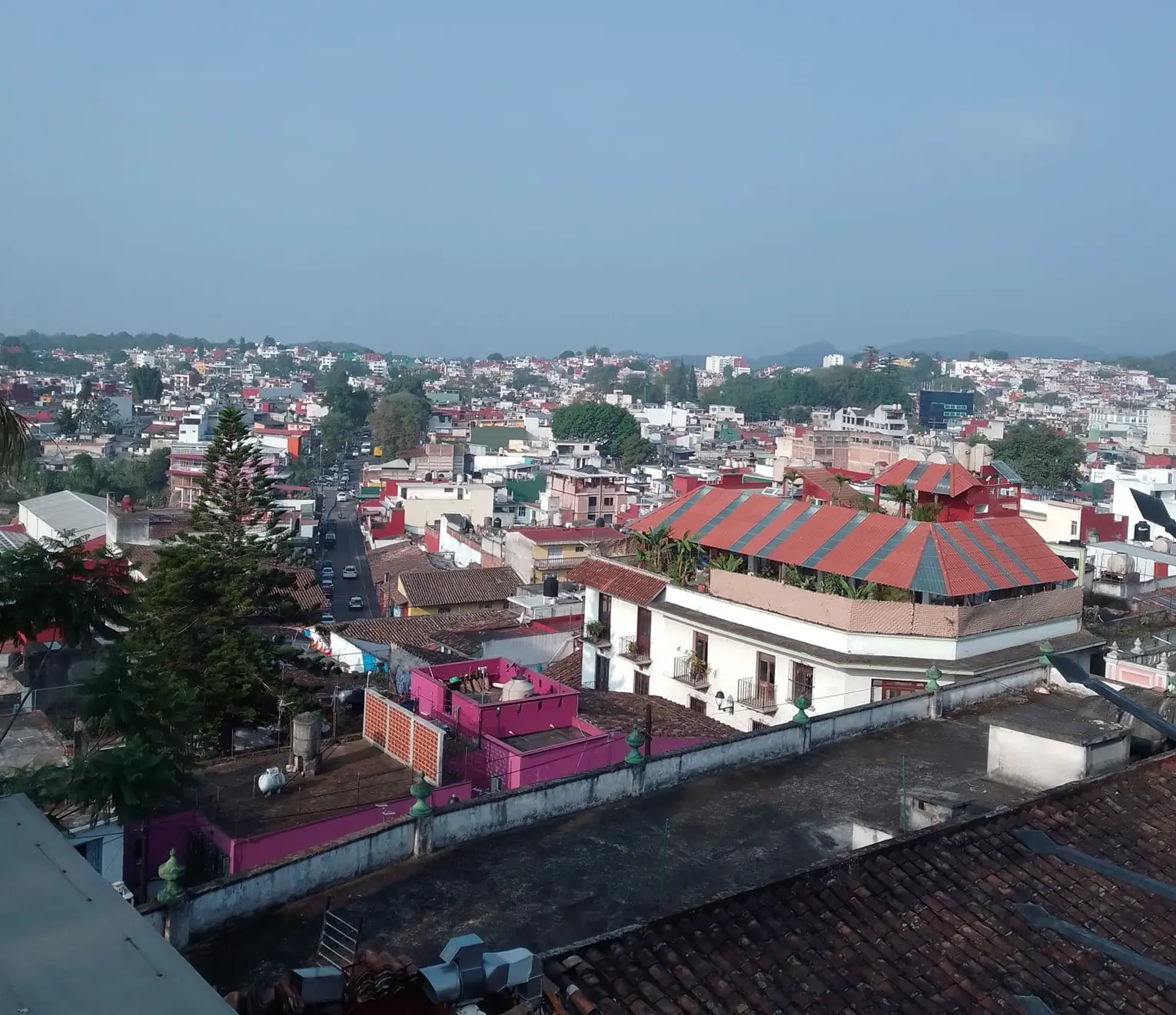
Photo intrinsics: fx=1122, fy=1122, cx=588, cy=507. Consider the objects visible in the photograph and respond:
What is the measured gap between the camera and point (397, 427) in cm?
8562

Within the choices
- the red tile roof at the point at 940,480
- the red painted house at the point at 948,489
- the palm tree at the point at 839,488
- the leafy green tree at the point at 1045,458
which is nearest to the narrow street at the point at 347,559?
the palm tree at the point at 839,488

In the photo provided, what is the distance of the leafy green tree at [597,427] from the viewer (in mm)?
81438

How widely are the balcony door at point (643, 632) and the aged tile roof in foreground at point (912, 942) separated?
40.0 ft

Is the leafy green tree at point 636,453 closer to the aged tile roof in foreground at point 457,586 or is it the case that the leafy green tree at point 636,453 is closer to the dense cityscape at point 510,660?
the dense cityscape at point 510,660

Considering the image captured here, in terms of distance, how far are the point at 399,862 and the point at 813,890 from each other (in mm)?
3000

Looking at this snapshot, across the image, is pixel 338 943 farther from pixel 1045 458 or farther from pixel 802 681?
pixel 1045 458

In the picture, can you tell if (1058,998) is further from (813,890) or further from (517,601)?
(517,601)

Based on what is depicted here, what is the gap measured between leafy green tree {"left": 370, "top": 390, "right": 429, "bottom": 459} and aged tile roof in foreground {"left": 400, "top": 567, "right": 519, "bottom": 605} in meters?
50.1

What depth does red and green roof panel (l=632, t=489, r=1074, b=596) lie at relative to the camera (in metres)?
15.8

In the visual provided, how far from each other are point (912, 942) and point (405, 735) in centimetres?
838

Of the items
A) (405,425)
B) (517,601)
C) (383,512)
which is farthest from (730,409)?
(517,601)

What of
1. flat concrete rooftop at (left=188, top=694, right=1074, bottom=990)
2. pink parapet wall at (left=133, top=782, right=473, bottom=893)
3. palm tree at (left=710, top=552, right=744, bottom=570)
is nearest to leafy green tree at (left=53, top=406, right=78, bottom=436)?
palm tree at (left=710, top=552, right=744, bottom=570)

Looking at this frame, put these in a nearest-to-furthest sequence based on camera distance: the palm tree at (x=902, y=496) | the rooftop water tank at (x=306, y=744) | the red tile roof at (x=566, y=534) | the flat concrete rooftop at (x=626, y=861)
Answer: the flat concrete rooftop at (x=626, y=861) → the rooftop water tank at (x=306, y=744) → the palm tree at (x=902, y=496) → the red tile roof at (x=566, y=534)

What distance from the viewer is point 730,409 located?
376 ft
